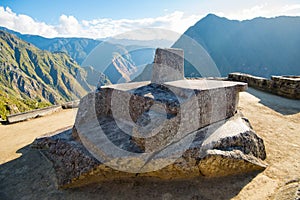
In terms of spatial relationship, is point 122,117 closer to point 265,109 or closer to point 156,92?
point 156,92

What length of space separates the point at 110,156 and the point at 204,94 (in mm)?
2985

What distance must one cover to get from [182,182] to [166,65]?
3809 millimetres

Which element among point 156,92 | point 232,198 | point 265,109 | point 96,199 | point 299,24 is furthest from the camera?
point 299,24

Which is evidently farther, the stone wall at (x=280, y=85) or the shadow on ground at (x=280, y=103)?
the stone wall at (x=280, y=85)

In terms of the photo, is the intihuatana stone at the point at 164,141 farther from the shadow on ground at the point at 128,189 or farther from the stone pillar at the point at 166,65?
the stone pillar at the point at 166,65

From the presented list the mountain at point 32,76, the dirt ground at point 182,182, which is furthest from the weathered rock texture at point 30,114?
the mountain at point 32,76

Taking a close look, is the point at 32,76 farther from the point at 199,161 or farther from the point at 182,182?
the point at 199,161

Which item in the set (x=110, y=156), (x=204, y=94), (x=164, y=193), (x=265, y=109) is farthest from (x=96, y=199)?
(x=265, y=109)

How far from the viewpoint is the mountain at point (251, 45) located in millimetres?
108812

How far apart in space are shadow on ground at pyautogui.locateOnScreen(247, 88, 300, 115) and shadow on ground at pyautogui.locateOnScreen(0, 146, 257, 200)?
5.59 metres

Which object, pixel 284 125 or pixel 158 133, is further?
pixel 284 125

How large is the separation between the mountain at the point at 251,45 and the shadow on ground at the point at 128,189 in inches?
3933

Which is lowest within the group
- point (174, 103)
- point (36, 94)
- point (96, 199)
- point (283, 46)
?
point (36, 94)

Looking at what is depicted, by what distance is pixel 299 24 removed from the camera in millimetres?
110562
